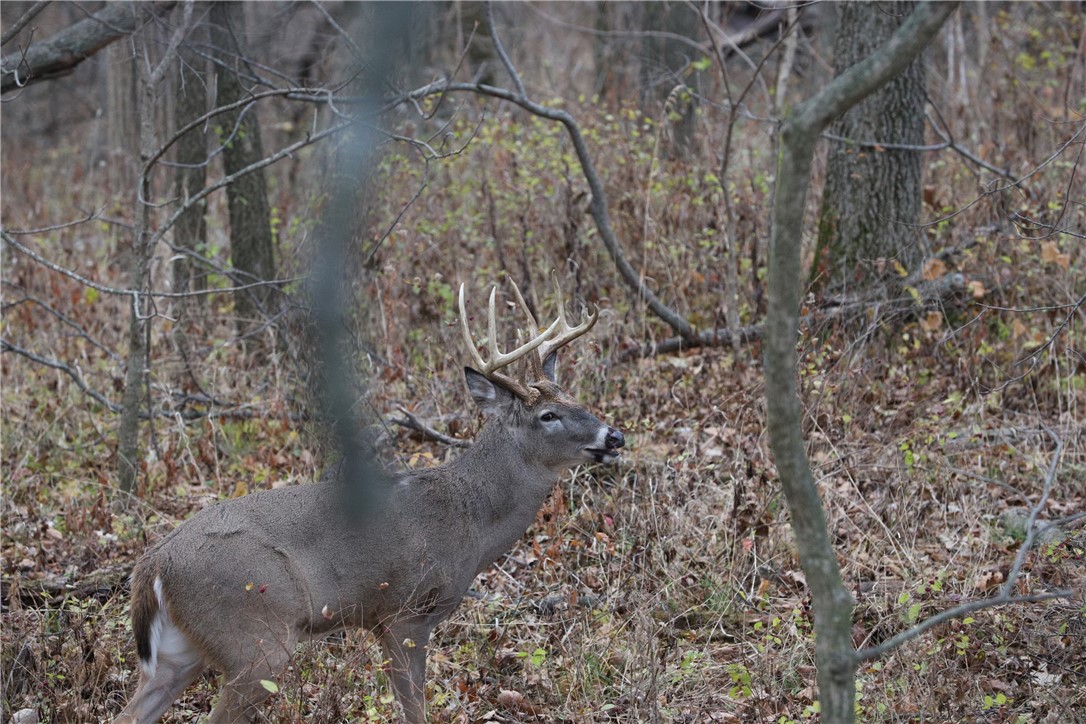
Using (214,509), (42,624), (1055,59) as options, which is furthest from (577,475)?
(1055,59)

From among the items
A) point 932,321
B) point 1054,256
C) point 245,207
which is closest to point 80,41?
point 245,207

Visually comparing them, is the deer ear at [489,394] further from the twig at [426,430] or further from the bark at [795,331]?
the bark at [795,331]

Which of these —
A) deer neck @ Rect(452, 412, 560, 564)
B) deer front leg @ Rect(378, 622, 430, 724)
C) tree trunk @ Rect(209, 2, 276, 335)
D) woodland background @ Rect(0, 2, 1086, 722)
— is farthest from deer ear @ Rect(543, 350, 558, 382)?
tree trunk @ Rect(209, 2, 276, 335)

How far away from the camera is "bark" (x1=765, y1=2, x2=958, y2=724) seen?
286 centimetres

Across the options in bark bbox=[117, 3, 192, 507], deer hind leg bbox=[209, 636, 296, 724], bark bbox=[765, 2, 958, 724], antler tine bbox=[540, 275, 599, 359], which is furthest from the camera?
bark bbox=[117, 3, 192, 507]

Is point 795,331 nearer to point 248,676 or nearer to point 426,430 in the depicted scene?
point 248,676

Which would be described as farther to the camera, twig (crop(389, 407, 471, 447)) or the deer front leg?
twig (crop(389, 407, 471, 447))

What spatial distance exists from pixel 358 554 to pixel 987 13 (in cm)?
1208

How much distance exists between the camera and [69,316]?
901cm

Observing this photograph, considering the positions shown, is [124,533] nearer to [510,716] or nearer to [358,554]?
[358,554]

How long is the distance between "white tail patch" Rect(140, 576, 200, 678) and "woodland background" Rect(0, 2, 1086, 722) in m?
0.40

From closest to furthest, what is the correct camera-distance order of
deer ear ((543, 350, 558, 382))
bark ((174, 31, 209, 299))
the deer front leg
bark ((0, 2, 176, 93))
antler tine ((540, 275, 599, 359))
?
the deer front leg, antler tine ((540, 275, 599, 359)), deer ear ((543, 350, 558, 382)), bark ((0, 2, 176, 93)), bark ((174, 31, 209, 299))

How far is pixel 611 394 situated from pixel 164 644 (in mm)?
3542

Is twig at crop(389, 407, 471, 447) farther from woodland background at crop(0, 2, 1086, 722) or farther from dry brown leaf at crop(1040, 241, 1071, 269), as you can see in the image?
dry brown leaf at crop(1040, 241, 1071, 269)
